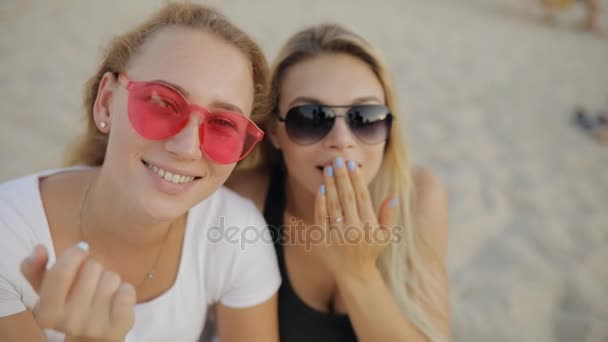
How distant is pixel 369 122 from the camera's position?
87.0 inches

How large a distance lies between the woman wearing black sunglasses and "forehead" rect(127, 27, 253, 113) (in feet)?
1.76

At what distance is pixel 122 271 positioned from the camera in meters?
1.88

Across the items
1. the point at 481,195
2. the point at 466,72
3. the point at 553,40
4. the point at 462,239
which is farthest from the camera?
the point at 553,40

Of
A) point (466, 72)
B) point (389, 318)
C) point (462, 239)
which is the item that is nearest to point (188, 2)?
point (389, 318)

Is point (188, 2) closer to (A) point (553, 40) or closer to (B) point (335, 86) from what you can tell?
(B) point (335, 86)

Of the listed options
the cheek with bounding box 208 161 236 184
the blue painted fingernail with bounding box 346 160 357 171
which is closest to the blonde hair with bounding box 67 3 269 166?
the cheek with bounding box 208 161 236 184

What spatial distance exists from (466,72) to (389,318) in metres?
6.49

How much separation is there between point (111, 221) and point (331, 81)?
4.21 ft

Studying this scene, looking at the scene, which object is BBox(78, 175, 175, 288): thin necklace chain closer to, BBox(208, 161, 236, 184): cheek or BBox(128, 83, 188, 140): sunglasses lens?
BBox(208, 161, 236, 184): cheek

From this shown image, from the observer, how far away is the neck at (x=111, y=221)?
174cm

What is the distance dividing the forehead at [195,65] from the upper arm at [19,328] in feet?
3.32

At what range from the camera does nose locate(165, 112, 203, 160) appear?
59.9 inches

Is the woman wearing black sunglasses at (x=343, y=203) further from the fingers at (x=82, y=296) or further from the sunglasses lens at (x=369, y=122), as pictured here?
the fingers at (x=82, y=296)

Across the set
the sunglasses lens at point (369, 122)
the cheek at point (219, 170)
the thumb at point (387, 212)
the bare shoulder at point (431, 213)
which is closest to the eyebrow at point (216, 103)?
the cheek at point (219, 170)
